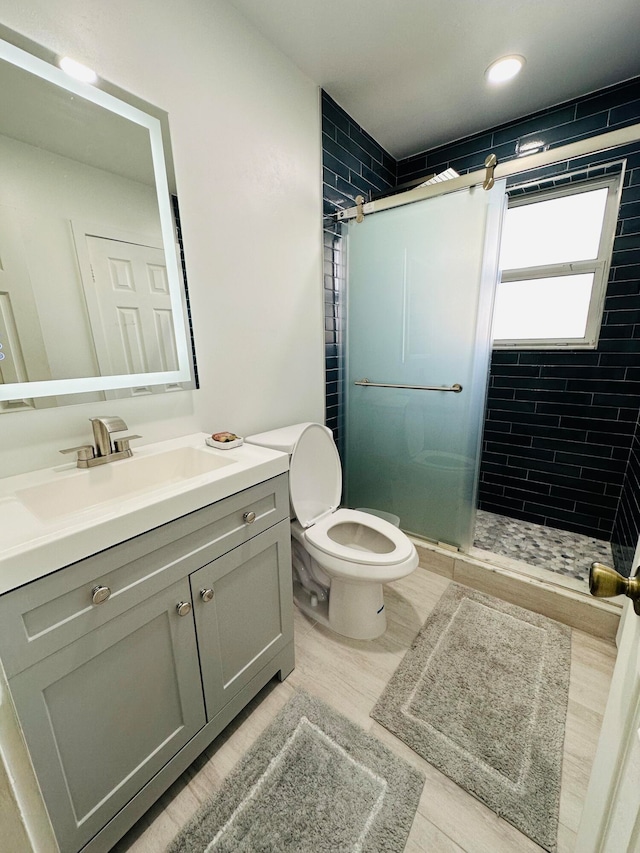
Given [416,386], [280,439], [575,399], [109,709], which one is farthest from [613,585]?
[575,399]

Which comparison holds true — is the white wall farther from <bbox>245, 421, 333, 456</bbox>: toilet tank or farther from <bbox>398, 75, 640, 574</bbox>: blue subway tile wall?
<bbox>398, 75, 640, 574</bbox>: blue subway tile wall

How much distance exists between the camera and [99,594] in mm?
704

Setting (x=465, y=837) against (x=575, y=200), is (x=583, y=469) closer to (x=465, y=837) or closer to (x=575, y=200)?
(x=575, y=200)

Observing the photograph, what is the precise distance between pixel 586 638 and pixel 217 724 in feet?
5.04

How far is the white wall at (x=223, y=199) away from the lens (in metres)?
0.98

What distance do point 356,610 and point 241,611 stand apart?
61 cm

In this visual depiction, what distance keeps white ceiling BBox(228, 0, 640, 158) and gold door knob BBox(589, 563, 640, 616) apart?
6.47ft

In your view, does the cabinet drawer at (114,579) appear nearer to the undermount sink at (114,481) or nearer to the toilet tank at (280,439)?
the undermount sink at (114,481)

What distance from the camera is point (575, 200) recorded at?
1.97 metres

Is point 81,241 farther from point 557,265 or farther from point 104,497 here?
point 557,265

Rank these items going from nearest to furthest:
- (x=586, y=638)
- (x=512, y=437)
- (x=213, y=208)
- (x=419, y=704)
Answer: (x=419, y=704)
(x=213, y=208)
(x=586, y=638)
(x=512, y=437)

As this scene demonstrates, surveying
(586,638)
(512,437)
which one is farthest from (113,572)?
(512,437)

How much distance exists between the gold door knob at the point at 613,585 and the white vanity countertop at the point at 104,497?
2.59ft

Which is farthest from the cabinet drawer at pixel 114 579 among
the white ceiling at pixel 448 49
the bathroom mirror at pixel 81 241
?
the white ceiling at pixel 448 49
